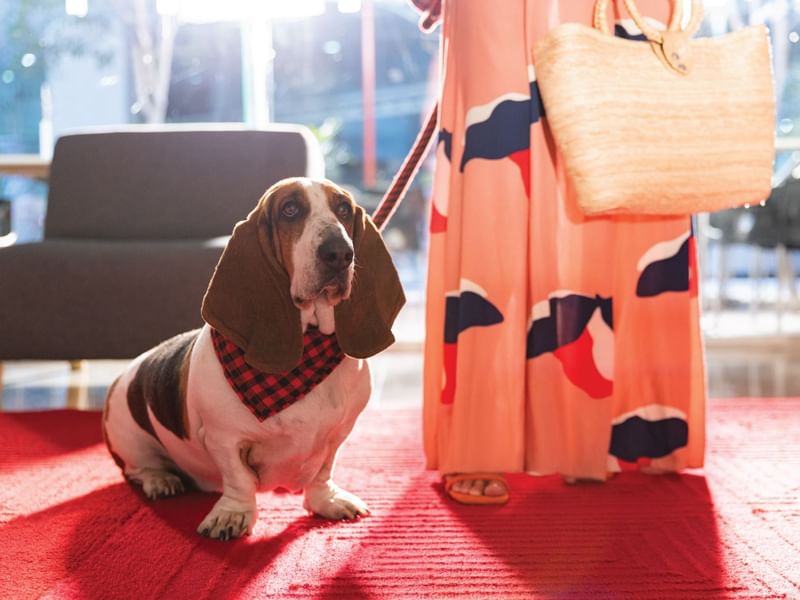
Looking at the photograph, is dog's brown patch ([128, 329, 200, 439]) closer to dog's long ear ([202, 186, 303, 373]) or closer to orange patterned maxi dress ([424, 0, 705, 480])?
dog's long ear ([202, 186, 303, 373])

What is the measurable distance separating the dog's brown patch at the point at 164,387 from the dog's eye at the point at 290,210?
396 mm

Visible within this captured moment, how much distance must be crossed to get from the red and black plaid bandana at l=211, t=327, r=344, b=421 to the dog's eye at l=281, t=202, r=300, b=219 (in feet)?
0.74

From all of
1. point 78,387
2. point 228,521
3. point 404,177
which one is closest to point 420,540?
point 228,521

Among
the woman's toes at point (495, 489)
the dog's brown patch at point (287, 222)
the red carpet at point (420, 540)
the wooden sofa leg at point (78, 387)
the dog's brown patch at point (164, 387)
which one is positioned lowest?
the wooden sofa leg at point (78, 387)

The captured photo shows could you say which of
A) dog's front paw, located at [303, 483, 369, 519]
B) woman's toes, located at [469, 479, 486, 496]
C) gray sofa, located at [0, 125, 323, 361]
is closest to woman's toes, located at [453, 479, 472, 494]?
woman's toes, located at [469, 479, 486, 496]

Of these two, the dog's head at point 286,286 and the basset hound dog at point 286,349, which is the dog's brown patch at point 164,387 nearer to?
the basset hound dog at point 286,349

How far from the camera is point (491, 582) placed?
1.37m

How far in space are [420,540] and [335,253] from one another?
0.55 m

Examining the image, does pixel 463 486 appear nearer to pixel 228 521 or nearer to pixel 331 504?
pixel 331 504

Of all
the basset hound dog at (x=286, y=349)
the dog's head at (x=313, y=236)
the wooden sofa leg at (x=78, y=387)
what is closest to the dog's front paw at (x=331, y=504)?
the basset hound dog at (x=286, y=349)

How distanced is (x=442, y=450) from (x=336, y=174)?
13.2 ft

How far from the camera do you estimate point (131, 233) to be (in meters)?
3.61

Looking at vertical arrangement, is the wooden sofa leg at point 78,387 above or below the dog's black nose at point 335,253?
below

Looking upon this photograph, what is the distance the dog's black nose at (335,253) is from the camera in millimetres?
1447
